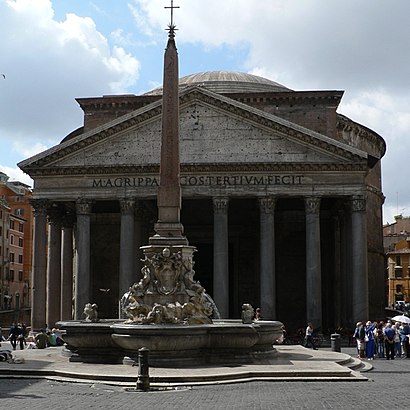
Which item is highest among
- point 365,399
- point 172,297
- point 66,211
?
point 66,211

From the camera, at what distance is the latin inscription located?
115 feet

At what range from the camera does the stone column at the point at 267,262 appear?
34659 millimetres

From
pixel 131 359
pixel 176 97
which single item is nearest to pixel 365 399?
pixel 131 359

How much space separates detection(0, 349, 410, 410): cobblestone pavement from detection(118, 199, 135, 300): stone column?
20688 mm

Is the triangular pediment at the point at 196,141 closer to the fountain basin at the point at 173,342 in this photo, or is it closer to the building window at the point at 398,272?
the fountain basin at the point at 173,342

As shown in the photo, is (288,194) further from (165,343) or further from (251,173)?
(165,343)

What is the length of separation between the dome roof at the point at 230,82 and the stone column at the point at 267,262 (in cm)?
1575

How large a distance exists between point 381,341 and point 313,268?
400 inches

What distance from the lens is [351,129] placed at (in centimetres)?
4888

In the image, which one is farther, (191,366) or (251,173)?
(251,173)

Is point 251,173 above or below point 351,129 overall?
below

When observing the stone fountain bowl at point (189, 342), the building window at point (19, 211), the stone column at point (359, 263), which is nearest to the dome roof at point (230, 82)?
the stone column at point (359, 263)

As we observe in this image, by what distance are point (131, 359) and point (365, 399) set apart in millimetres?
5422

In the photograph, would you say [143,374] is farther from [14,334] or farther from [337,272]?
[337,272]
